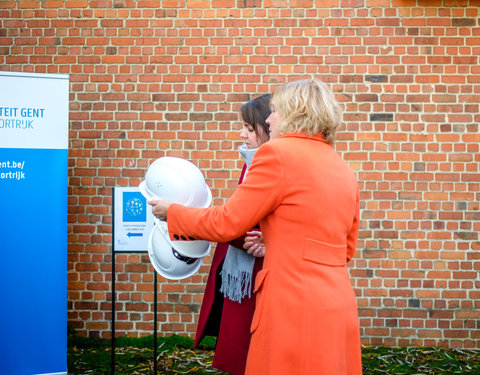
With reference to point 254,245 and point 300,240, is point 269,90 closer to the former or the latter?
point 254,245

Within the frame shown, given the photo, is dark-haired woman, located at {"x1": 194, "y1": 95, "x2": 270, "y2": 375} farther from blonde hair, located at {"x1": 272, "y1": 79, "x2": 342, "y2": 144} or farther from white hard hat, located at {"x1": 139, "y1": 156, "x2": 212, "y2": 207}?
blonde hair, located at {"x1": 272, "y1": 79, "x2": 342, "y2": 144}

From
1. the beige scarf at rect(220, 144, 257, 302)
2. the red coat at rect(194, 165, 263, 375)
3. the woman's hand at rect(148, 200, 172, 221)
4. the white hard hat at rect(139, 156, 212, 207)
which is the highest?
the white hard hat at rect(139, 156, 212, 207)

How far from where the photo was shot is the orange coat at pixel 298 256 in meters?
1.81

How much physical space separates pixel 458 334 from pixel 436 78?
2326 mm

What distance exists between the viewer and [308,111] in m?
1.93

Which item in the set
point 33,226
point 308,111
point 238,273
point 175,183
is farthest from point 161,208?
point 33,226

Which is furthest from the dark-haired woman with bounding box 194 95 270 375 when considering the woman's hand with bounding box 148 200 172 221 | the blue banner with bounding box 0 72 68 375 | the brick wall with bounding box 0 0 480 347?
the brick wall with bounding box 0 0 480 347

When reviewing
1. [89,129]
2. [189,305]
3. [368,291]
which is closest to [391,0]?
[368,291]

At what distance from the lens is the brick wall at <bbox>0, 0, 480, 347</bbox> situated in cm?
466

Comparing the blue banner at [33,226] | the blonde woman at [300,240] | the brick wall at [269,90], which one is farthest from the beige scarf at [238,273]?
the brick wall at [269,90]

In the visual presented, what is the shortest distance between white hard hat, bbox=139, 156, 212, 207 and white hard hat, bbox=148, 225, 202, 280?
0.62 feet

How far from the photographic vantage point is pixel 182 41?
4730 millimetres

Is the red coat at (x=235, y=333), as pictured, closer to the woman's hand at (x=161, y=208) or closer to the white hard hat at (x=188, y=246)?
the white hard hat at (x=188, y=246)

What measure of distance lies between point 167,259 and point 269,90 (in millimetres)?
2643
